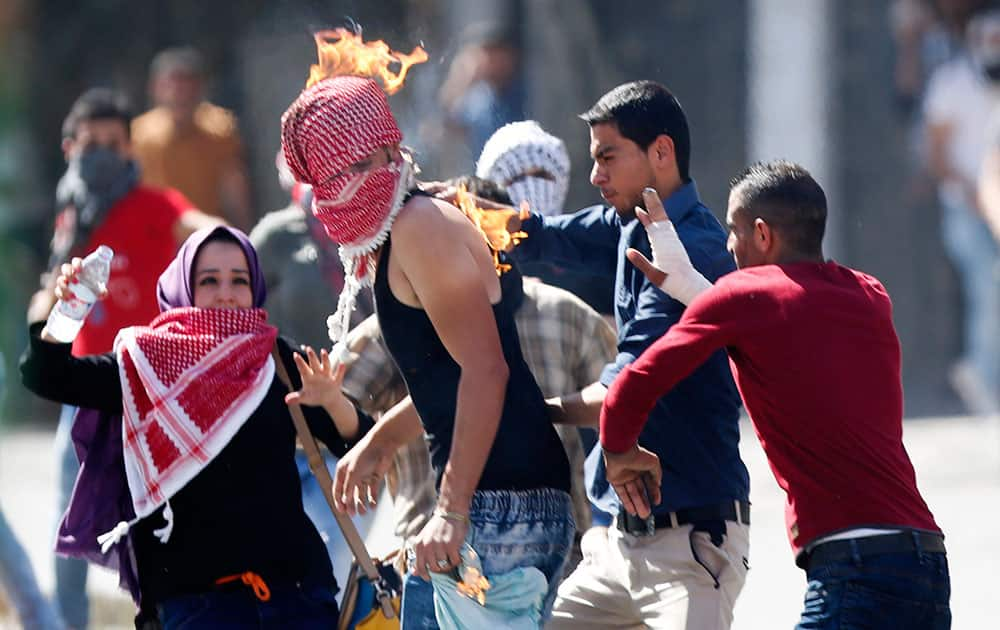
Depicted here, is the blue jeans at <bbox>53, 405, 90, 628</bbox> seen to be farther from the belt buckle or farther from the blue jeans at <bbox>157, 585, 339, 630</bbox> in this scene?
the belt buckle

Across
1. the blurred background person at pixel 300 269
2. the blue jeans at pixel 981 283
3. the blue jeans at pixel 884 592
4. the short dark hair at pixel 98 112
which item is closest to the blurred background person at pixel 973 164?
the blue jeans at pixel 981 283

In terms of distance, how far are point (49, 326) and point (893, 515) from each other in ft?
6.49

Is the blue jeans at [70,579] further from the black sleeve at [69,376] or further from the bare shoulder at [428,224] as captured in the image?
the bare shoulder at [428,224]

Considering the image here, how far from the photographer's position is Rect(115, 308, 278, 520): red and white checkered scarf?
4.42m

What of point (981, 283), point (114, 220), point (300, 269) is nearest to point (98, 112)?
point (114, 220)

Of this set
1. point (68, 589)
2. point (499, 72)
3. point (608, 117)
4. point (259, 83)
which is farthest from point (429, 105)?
point (608, 117)

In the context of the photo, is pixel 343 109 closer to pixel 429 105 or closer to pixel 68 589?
pixel 68 589

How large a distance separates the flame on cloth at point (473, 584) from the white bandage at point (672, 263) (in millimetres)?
731

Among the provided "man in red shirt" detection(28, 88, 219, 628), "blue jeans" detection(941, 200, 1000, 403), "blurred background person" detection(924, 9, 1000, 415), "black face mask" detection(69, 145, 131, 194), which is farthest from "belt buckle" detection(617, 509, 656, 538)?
"blue jeans" detection(941, 200, 1000, 403)

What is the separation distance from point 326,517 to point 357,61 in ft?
6.27

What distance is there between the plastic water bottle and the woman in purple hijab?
2 centimetres

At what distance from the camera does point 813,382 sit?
3.68 meters

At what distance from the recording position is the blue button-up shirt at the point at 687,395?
13.8 ft

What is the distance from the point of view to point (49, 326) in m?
4.44
